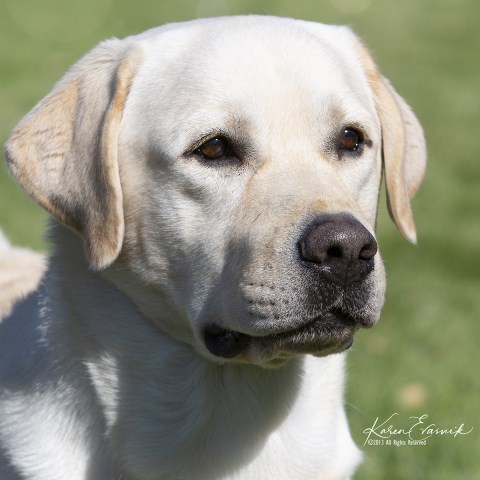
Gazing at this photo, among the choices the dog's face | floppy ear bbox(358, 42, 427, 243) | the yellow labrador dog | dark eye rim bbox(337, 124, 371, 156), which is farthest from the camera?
floppy ear bbox(358, 42, 427, 243)

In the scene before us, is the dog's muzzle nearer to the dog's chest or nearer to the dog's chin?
the dog's chin

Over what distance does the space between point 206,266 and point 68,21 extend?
14.5 metres

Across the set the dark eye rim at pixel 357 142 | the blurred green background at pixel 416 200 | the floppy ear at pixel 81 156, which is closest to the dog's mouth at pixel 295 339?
the floppy ear at pixel 81 156

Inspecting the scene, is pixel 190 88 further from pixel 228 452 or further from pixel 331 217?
pixel 228 452

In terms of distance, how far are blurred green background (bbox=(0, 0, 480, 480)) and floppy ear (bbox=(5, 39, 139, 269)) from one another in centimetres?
148

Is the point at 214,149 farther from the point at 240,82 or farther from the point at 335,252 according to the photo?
the point at 335,252

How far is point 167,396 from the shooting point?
12.0 ft

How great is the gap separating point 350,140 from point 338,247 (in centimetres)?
67

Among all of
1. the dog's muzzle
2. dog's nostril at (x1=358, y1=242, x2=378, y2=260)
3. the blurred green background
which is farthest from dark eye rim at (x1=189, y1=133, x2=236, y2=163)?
the blurred green background

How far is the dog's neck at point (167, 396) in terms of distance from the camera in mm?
3576

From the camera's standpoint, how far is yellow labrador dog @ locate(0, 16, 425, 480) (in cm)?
336
